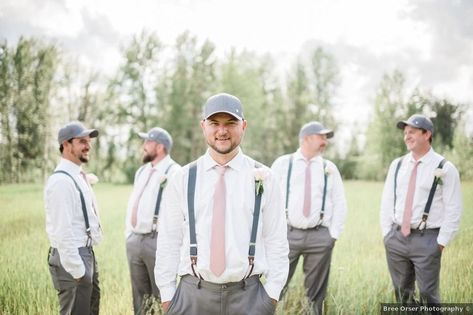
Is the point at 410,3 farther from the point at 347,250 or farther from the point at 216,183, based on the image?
the point at 216,183

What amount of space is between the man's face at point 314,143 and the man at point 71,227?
2.32 meters

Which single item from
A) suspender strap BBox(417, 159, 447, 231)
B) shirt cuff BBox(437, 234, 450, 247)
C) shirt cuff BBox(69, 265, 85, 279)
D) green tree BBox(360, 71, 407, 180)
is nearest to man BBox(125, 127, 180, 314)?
shirt cuff BBox(69, 265, 85, 279)

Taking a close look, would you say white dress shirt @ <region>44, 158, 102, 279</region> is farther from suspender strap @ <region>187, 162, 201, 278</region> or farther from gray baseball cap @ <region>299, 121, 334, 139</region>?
gray baseball cap @ <region>299, 121, 334, 139</region>

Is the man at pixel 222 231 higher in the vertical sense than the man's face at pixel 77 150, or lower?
lower

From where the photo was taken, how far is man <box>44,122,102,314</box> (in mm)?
2822

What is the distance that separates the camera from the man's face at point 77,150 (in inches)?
127

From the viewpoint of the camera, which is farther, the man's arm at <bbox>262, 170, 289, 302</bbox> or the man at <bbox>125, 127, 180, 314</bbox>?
the man at <bbox>125, 127, 180, 314</bbox>

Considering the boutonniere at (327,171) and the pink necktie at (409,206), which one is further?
the boutonniere at (327,171)

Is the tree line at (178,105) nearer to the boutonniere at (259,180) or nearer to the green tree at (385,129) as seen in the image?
the green tree at (385,129)

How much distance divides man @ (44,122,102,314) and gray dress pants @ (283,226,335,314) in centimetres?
196

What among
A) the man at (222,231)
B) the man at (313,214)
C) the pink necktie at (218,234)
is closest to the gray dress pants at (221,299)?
the man at (222,231)

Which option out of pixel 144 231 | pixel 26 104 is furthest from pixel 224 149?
pixel 26 104

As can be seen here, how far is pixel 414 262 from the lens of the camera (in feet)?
12.0

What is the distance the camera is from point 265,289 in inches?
84.9
